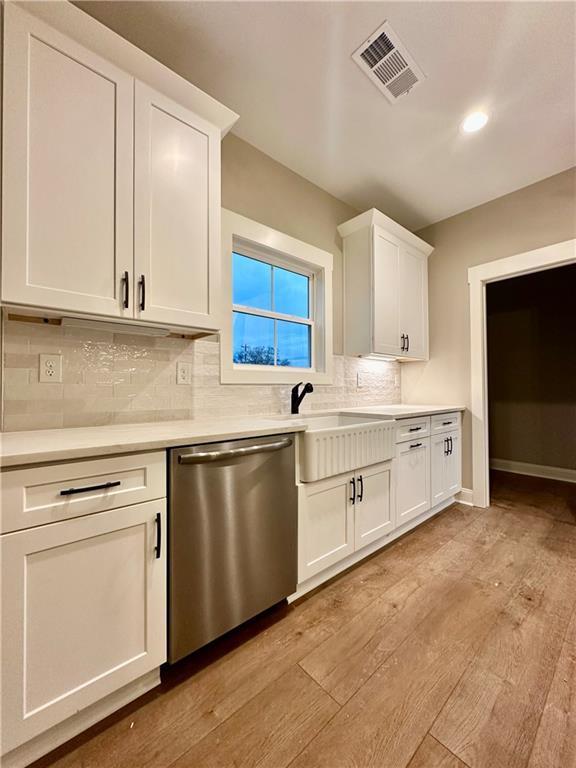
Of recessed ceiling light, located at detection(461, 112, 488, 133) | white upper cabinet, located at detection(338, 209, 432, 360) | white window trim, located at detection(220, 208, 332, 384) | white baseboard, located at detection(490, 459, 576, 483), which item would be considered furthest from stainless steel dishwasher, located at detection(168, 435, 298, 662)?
white baseboard, located at detection(490, 459, 576, 483)

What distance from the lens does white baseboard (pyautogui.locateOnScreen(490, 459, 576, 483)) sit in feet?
12.8

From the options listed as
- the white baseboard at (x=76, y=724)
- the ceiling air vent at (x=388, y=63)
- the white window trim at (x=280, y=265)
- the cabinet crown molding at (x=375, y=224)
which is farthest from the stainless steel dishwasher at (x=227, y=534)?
the cabinet crown molding at (x=375, y=224)

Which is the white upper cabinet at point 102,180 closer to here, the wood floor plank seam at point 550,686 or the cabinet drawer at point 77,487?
the cabinet drawer at point 77,487

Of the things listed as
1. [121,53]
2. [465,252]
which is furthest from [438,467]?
[121,53]

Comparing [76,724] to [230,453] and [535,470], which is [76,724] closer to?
[230,453]

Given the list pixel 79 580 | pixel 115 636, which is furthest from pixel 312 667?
pixel 79 580

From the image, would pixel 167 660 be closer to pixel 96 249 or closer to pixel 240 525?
pixel 240 525

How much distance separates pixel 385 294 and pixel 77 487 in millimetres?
2633

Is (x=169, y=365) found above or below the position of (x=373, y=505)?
above

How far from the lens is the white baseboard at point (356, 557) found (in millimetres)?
1775

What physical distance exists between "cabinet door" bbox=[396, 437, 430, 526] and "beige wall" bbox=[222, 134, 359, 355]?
1.02 metres

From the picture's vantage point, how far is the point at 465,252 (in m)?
3.16

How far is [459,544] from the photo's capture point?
Answer: 2.33 m

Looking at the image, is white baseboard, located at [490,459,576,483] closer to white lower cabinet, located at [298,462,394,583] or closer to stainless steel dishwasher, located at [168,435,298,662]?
white lower cabinet, located at [298,462,394,583]
